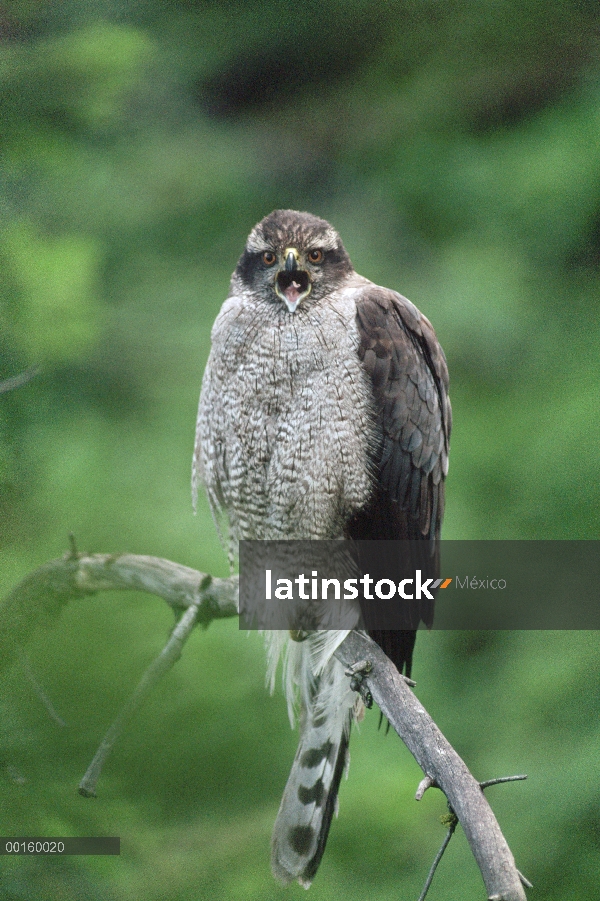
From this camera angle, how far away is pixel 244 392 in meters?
1.47

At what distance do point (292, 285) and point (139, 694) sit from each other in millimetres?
694

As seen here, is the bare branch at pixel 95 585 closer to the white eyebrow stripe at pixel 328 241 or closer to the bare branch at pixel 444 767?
the bare branch at pixel 444 767

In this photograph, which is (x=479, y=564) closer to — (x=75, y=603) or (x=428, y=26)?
(x=75, y=603)

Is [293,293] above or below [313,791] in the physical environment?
above

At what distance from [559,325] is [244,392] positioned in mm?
1677

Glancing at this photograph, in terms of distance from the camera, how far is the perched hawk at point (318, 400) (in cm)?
143

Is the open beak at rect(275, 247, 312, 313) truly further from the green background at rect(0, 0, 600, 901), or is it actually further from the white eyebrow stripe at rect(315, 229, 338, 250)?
the green background at rect(0, 0, 600, 901)

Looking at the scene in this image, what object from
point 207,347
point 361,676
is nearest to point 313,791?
point 361,676

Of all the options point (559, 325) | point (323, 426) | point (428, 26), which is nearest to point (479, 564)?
point (559, 325)

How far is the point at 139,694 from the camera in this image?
4.58 ft

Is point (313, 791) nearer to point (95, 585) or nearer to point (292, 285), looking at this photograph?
point (95, 585)

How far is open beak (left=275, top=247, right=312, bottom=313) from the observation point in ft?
4.66

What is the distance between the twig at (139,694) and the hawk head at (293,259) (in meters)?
0.57

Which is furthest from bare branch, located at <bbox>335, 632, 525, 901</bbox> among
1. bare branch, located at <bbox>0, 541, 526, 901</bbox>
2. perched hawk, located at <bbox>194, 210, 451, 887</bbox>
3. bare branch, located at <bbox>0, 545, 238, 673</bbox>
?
bare branch, located at <bbox>0, 545, 238, 673</bbox>
